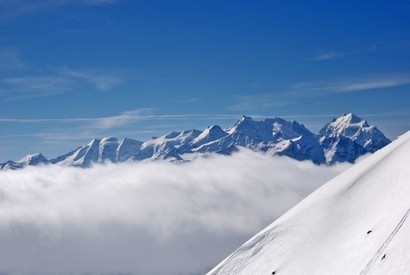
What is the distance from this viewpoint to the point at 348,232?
91.9ft

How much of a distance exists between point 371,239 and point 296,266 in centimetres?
462

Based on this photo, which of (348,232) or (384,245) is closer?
(384,245)

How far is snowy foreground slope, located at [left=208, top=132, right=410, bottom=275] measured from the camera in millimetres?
23234

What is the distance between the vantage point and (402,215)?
82.5 ft

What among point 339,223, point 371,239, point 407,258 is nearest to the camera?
point 407,258

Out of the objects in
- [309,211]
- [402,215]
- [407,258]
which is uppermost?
[309,211]

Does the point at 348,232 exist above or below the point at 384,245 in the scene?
above

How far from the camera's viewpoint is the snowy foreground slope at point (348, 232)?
76.2ft

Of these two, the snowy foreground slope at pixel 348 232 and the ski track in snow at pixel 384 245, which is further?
the snowy foreground slope at pixel 348 232

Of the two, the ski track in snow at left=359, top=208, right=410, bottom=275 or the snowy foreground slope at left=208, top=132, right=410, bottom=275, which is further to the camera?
the snowy foreground slope at left=208, top=132, right=410, bottom=275

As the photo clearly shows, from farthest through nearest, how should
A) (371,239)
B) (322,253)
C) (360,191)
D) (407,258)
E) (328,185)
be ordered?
(328,185) → (360,191) → (322,253) → (371,239) → (407,258)

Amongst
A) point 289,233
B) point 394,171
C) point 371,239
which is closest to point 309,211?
point 289,233

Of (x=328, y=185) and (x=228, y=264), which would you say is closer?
(x=228, y=264)

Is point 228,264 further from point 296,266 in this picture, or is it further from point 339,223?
point 339,223
